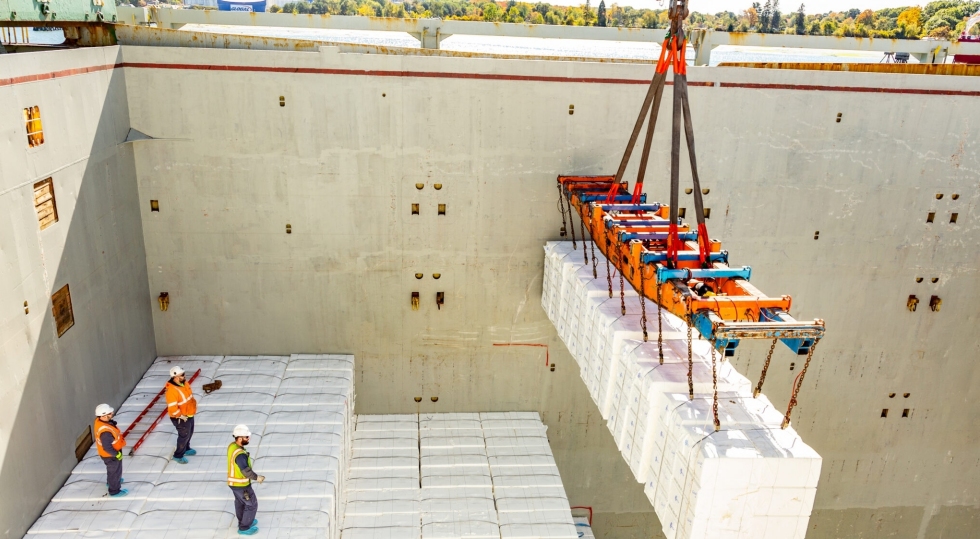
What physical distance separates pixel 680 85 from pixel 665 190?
12.5 ft

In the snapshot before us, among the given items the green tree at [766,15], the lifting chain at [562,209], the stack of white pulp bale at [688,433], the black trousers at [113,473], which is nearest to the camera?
the stack of white pulp bale at [688,433]

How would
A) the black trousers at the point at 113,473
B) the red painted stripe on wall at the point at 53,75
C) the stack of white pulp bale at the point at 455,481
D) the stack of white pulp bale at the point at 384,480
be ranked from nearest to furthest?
the red painted stripe on wall at the point at 53,75
the black trousers at the point at 113,473
the stack of white pulp bale at the point at 384,480
the stack of white pulp bale at the point at 455,481

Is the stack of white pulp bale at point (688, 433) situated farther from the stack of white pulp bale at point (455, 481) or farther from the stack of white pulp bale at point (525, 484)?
the stack of white pulp bale at point (455, 481)

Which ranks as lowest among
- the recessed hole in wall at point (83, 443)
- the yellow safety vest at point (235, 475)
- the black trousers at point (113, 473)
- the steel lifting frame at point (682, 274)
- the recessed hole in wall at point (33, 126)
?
the recessed hole in wall at point (83, 443)

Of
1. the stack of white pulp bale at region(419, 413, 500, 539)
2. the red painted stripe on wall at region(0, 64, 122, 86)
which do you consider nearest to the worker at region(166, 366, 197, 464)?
→ the stack of white pulp bale at region(419, 413, 500, 539)

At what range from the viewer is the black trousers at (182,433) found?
9.39 m

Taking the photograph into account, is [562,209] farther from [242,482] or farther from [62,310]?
[62,310]

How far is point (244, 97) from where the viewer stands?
12.0 metres

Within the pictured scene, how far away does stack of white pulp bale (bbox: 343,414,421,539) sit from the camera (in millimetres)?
10148

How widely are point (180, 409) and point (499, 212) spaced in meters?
6.65

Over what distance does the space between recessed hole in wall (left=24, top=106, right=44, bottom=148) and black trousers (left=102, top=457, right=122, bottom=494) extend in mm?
4258

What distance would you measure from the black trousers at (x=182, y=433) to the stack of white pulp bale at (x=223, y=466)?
7.7 inches

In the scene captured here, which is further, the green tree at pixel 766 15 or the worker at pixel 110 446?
the green tree at pixel 766 15

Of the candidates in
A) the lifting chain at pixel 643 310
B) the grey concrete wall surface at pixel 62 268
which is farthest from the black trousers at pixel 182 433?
the lifting chain at pixel 643 310
